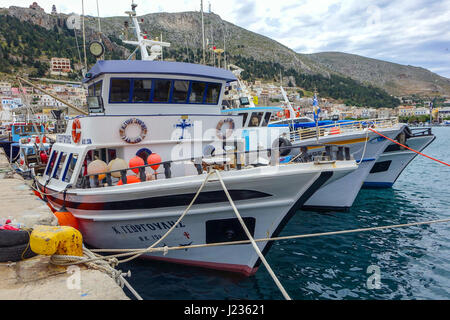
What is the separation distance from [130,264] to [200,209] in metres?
2.91

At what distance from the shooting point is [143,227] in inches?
257

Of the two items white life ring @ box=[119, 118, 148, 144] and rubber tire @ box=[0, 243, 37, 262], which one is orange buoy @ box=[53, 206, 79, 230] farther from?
rubber tire @ box=[0, 243, 37, 262]

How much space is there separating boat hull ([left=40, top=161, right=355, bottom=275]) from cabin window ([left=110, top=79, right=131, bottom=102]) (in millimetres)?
2617

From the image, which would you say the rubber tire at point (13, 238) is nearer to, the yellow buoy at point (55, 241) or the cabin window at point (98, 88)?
the yellow buoy at point (55, 241)

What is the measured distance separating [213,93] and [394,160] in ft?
40.9

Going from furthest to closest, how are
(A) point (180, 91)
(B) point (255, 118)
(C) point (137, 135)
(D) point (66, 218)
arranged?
1. (B) point (255, 118)
2. (A) point (180, 91)
3. (C) point (137, 135)
4. (D) point (66, 218)

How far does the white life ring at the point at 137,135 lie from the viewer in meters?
7.55

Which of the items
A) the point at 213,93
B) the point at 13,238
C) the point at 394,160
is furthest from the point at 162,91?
the point at 394,160

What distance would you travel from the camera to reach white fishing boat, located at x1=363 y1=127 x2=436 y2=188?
1648cm

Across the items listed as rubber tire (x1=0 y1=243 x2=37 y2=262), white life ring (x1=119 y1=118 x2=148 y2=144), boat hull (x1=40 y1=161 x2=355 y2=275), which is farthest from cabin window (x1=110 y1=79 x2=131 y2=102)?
rubber tire (x1=0 y1=243 x2=37 y2=262)

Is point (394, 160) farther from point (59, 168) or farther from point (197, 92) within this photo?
point (59, 168)

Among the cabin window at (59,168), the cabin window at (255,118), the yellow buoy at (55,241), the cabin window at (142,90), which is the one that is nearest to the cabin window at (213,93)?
the cabin window at (142,90)

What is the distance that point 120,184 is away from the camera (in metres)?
6.46

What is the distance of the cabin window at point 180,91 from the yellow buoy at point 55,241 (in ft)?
16.1
